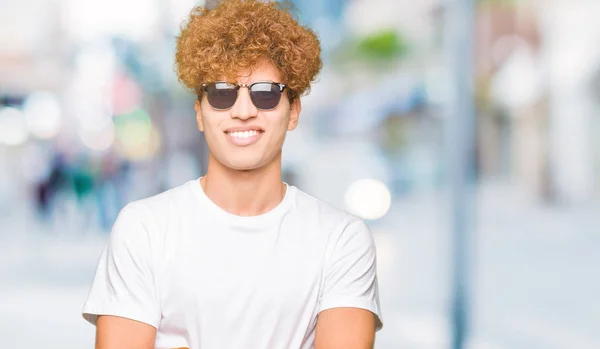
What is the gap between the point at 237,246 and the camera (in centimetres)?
232

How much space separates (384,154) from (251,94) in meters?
35.0

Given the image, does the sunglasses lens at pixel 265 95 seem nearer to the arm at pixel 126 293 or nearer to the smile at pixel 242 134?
the smile at pixel 242 134

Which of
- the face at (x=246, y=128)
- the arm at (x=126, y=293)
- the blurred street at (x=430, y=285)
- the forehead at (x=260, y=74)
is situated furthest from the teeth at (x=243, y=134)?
the blurred street at (x=430, y=285)

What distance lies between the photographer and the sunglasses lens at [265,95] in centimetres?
229

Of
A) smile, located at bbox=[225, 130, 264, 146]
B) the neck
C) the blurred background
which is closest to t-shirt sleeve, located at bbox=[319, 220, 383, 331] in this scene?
the neck

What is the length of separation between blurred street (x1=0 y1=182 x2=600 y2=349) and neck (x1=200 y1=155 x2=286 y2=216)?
15.5ft

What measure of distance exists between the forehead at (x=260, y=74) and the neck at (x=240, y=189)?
21 centimetres


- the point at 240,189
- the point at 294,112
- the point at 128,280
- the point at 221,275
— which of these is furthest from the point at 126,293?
the point at 294,112

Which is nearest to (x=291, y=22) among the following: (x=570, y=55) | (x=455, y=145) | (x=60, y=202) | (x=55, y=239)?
(x=455, y=145)

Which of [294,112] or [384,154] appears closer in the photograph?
[294,112]

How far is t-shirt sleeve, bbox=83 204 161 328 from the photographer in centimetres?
223

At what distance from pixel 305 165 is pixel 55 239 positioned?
13.1 ft

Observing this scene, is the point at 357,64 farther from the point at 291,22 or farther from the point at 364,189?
the point at 291,22

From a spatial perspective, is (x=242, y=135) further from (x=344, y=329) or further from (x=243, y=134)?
(x=344, y=329)
